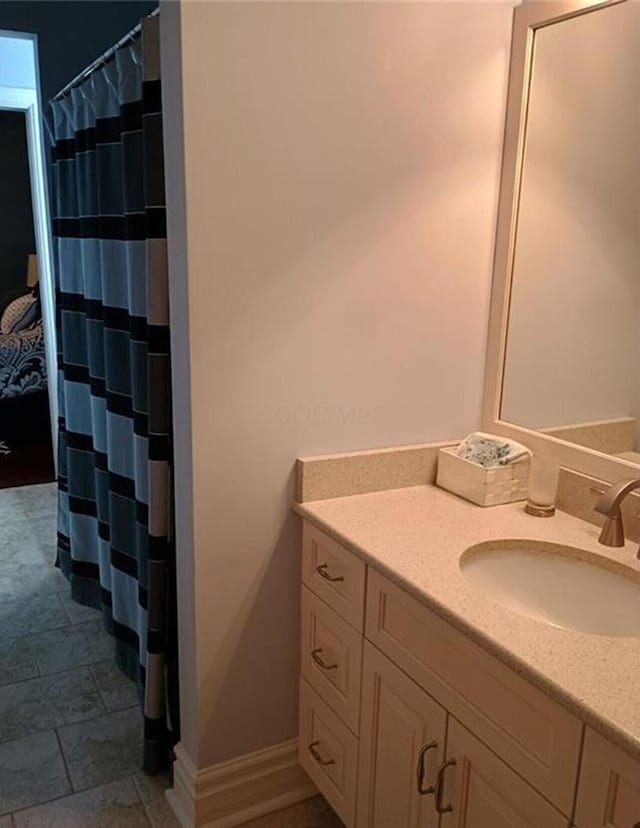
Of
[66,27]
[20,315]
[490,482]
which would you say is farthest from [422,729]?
[20,315]

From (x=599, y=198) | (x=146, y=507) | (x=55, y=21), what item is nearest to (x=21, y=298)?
(x=55, y=21)

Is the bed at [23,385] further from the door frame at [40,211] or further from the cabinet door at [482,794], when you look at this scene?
the cabinet door at [482,794]

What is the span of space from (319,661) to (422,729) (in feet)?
1.37

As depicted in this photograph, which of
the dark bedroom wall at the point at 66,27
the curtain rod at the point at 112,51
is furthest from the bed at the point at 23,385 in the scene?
the curtain rod at the point at 112,51

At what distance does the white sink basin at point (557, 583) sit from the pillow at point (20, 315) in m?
4.60

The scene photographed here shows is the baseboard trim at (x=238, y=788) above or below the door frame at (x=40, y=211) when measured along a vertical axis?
below

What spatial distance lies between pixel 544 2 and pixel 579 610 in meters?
1.35

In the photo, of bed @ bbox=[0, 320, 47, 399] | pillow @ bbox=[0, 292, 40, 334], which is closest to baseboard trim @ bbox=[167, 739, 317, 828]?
bed @ bbox=[0, 320, 47, 399]

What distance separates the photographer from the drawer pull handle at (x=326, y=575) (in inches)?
60.4

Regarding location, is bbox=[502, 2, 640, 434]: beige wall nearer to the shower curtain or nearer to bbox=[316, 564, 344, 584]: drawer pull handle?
bbox=[316, 564, 344, 584]: drawer pull handle

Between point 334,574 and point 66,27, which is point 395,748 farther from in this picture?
point 66,27

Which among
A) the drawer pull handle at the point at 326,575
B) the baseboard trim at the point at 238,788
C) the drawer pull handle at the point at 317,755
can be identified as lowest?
the baseboard trim at the point at 238,788

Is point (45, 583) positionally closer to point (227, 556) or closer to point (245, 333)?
point (227, 556)

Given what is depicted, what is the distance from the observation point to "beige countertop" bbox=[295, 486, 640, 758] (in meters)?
0.95
